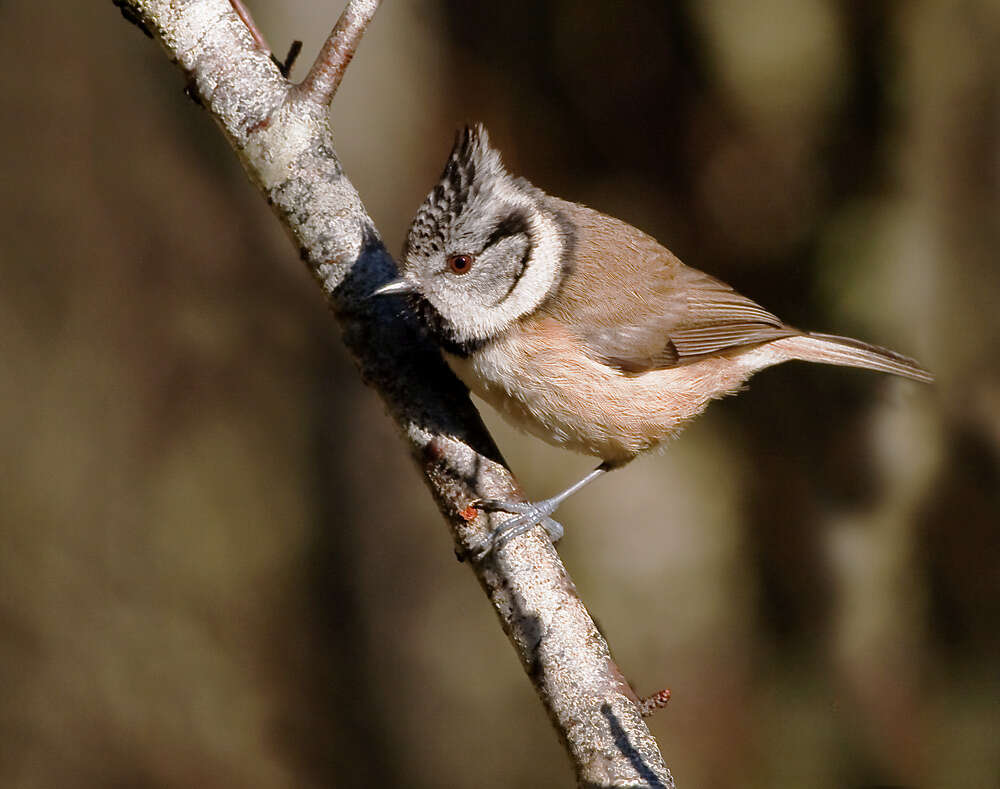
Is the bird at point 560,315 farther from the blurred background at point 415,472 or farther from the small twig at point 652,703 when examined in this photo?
the blurred background at point 415,472

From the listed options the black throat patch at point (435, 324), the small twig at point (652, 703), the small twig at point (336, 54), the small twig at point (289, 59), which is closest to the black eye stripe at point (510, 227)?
the black throat patch at point (435, 324)

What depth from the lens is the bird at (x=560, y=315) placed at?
309 cm

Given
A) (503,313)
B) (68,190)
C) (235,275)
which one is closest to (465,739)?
(235,275)

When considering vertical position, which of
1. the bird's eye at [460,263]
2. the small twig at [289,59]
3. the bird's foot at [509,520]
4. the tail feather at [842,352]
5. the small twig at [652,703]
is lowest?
the small twig at [652,703]

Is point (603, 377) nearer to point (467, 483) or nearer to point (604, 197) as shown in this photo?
point (467, 483)

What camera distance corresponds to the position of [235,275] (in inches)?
224

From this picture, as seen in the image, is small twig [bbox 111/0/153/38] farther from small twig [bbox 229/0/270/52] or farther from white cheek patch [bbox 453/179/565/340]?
white cheek patch [bbox 453/179/565/340]

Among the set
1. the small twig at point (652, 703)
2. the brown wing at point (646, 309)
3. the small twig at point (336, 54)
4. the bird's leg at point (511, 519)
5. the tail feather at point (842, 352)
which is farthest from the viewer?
the tail feather at point (842, 352)

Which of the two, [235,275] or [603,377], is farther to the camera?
[235,275]

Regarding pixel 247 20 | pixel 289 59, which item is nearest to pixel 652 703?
pixel 289 59

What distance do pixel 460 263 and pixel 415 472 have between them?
8.45ft

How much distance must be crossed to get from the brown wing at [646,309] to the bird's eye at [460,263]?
0.35 meters

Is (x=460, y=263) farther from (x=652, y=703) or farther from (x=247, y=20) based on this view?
(x=652, y=703)

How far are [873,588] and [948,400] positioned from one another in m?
1.08
